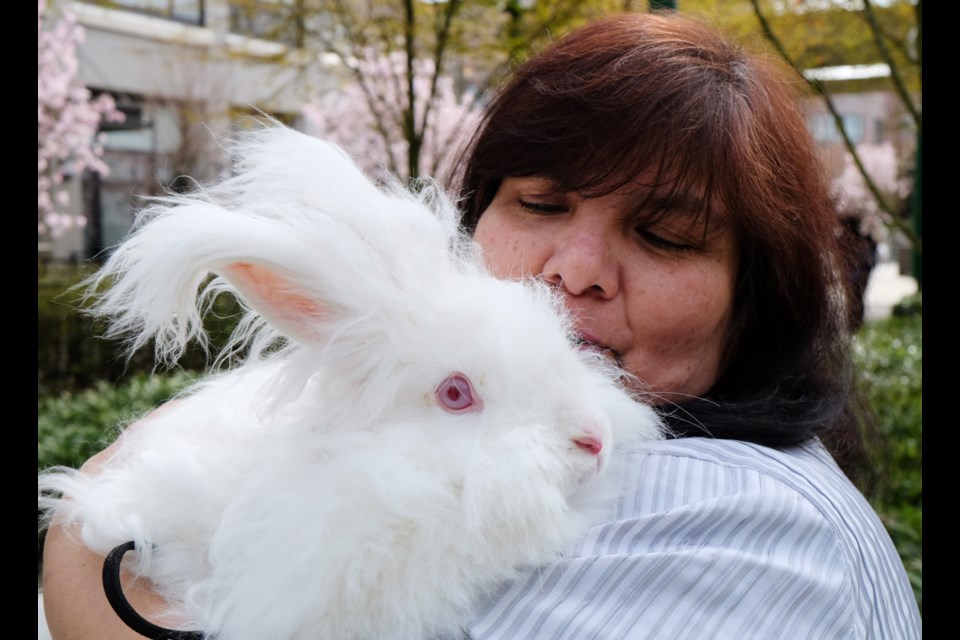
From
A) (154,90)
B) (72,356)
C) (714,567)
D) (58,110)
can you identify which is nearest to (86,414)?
(72,356)

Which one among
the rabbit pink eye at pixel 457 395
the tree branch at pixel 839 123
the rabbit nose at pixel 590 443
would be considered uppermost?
the tree branch at pixel 839 123

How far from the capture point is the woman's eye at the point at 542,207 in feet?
6.17

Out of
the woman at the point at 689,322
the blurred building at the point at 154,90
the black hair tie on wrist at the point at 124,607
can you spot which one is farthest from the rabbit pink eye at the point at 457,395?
the blurred building at the point at 154,90

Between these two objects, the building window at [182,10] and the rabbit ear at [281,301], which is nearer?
the rabbit ear at [281,301]

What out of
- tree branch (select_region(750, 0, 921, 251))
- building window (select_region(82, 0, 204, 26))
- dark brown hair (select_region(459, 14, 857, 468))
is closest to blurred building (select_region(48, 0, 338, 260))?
building window (select_region(82, 0, 204, 26))

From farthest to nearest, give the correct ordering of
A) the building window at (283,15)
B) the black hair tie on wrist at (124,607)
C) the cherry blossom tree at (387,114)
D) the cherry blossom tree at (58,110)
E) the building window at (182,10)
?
the building window at (182,10) < the cherry blossom tree at (58,110) < the cherry blossom tree at (387,114) < the building window at (283,15) < the black hair tie on wrist at (124,607)

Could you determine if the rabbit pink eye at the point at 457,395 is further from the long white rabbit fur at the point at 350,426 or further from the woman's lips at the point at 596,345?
the woman's lips at the point at 596,345

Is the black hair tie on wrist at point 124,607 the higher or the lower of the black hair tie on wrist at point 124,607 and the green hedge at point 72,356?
the higher

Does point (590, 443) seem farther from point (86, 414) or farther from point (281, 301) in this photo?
point (86, 414)

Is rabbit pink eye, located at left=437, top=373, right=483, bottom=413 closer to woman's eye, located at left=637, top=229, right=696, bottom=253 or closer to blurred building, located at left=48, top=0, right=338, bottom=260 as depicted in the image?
woman's eye, located at left=637, top=229, right=696, bottom=253

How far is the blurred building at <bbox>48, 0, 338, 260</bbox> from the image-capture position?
13848mm

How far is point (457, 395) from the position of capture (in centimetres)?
134

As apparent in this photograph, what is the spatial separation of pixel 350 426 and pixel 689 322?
2.70 ft
